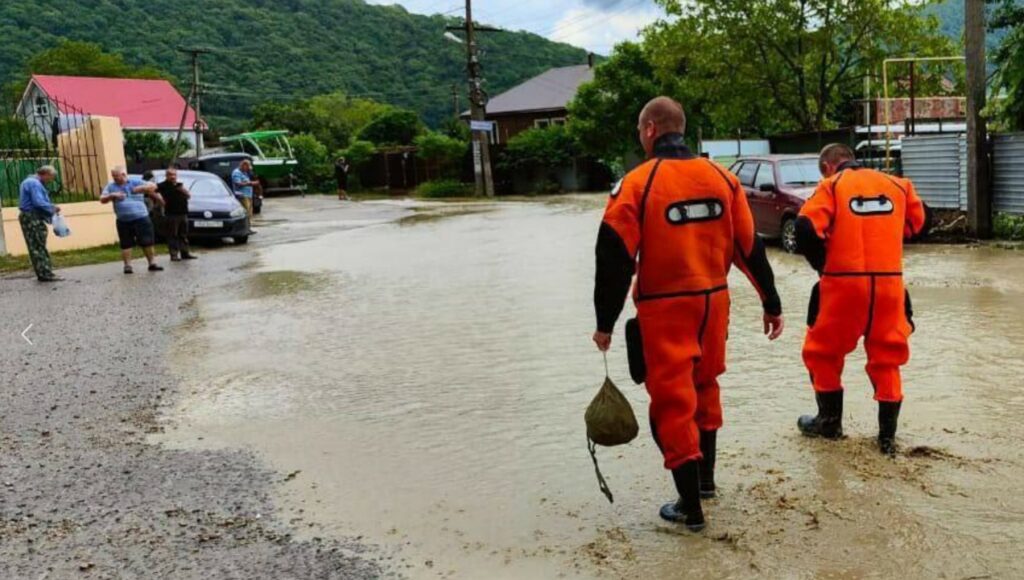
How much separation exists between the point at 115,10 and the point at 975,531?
256 ft

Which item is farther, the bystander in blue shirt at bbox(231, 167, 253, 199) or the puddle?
the bystander in blue shirt at bbox(231, 167, 253, 199)

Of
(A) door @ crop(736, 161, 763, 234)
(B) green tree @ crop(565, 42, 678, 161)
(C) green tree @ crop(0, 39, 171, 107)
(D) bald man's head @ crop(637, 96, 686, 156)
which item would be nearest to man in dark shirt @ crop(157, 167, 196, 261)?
(A) door @ crop(736, 161, 763, 234)

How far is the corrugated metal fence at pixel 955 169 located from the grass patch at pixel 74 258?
13.8 metres

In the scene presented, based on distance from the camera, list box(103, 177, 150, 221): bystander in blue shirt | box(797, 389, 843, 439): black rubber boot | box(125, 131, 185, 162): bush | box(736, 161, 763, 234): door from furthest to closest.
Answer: box(125, 131, 185, 162): bush
box(736, 161, 763, 234): door
box(103, 177, 150, 221): bystander in blue shirt
box(797, 389, 843, 439): black rubber boot

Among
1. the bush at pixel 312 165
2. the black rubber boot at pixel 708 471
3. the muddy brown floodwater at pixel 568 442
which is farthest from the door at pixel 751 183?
the bush at pixel 312 165

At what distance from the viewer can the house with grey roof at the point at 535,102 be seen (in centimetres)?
5934

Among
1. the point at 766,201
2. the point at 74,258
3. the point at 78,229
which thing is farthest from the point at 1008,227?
the point at 78,229

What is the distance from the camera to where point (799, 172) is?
14984 mm

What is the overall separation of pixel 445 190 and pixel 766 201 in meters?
27.2

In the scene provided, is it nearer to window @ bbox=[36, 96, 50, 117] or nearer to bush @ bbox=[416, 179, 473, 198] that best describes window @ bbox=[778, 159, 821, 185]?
window @ bbox=[36, 96, 50, 117]

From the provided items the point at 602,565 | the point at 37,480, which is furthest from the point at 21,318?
the point at 602,565

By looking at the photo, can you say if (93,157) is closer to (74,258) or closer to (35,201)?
(74,258)

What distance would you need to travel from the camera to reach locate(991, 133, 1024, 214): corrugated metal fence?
14055 millimetres

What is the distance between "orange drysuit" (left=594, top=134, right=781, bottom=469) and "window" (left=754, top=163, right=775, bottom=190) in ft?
37.5
